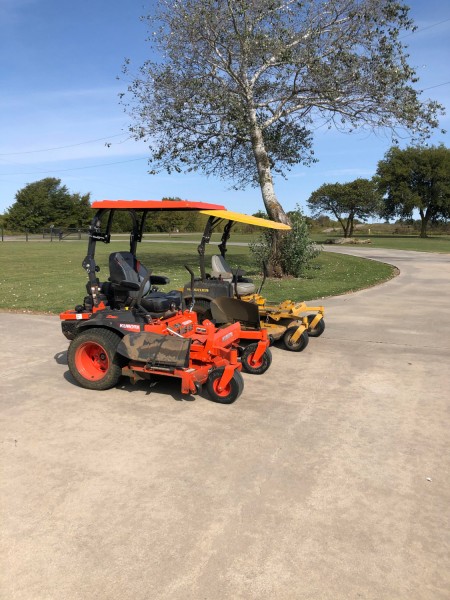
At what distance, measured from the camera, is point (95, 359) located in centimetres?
555

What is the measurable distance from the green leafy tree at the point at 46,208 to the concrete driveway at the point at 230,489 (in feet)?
215

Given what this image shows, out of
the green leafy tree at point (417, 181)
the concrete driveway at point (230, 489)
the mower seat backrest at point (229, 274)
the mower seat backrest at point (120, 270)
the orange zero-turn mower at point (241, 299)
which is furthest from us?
the green leafy tree at point (417, 181)

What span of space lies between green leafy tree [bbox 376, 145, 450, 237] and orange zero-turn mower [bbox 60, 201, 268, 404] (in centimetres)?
6011

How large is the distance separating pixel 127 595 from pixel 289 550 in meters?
0.92

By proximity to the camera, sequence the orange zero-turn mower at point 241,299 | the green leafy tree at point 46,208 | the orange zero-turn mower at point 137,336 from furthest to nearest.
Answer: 1. the green leafy tree at point 46,208
2. the orange zero-turn mower at point 241,299
3. the orange zero-turn mower at point 137,336

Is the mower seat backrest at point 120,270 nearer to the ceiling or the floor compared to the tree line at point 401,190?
nearer to the floor

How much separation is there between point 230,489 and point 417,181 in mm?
65876

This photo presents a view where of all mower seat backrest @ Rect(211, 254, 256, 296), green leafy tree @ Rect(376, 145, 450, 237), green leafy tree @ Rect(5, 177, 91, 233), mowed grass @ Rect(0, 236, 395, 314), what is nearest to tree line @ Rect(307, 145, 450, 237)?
green leafy tree @ Rect(376, 145, 450, 237)

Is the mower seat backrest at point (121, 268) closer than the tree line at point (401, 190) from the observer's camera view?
Yes

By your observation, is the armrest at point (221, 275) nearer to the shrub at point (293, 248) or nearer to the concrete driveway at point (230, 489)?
the concrete driveway at point (230, 489)

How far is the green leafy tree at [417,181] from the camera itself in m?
60.1

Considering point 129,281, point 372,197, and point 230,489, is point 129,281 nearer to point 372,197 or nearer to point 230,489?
point 230,489

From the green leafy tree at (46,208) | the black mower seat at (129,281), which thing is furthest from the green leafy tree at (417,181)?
the black mower seat at (129,281)

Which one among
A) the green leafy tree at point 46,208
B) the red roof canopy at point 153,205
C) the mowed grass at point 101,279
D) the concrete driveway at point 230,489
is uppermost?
the green leafy tree at point 46,208
